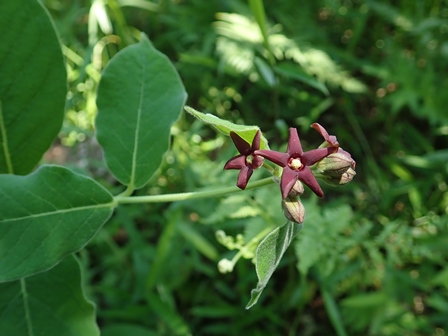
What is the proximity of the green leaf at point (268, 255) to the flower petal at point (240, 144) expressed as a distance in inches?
4.9

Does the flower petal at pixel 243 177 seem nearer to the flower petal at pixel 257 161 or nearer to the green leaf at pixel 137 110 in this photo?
the flower petal at pixel 257 161

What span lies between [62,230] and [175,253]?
3.70 ft

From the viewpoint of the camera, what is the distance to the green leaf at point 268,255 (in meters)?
0.76

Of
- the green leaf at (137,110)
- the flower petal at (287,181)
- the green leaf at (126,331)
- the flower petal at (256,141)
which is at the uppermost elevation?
the flower petal at (256,141)

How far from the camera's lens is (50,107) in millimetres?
1095

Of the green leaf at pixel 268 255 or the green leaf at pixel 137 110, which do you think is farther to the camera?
the green leaf at pixel 137 110

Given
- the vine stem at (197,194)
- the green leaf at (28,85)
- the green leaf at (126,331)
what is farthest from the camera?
the green leaf at (126,331)

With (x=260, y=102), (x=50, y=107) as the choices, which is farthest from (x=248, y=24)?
(x=50, y=107)

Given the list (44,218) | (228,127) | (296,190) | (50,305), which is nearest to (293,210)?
(296,190)

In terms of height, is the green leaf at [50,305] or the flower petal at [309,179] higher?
the flower petal at [309,179]

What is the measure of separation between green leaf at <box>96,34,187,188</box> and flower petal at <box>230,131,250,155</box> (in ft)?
0.98

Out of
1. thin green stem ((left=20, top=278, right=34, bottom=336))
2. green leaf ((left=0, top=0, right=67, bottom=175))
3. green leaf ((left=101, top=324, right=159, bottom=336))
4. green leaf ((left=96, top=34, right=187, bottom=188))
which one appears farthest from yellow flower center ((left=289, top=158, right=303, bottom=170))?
green leaf ((left=101, top=324, right=159, bottom=336))

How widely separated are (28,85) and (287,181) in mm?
569

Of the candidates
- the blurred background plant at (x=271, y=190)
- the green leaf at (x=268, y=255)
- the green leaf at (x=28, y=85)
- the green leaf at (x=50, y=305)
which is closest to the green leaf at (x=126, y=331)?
the blurred background plant at (x=271, y=190)
